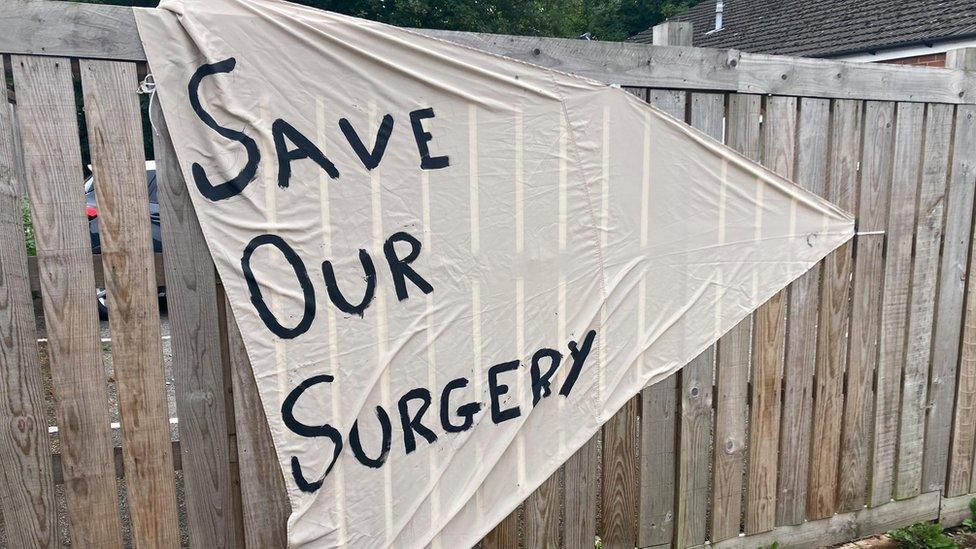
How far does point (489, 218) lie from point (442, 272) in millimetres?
245

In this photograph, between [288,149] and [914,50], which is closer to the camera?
[288,149]

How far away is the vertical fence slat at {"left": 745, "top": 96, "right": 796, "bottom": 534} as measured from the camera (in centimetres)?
271

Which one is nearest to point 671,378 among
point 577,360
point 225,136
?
point 577,360

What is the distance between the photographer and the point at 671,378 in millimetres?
2674

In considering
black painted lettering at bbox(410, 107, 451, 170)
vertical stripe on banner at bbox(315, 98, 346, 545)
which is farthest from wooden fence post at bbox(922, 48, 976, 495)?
vertical stripe on banner at bbox(315, 98, 346, 545)

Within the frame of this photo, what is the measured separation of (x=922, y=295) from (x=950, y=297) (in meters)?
0.20

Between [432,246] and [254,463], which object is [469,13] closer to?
[432,246]

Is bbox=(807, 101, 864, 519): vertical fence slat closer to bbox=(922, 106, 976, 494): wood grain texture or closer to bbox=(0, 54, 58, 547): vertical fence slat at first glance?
bbox=(922, 106, 976, 494): wood grain texture

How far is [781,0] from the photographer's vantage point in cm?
1577

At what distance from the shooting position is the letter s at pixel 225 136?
1934 millimetres

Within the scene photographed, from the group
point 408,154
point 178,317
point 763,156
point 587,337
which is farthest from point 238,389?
point 763,156

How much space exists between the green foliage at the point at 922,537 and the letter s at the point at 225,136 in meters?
3.37

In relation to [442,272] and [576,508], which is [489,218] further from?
[576,508]

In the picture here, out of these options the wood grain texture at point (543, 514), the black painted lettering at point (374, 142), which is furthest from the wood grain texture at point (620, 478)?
the black painted lettering at point (374, 142)
